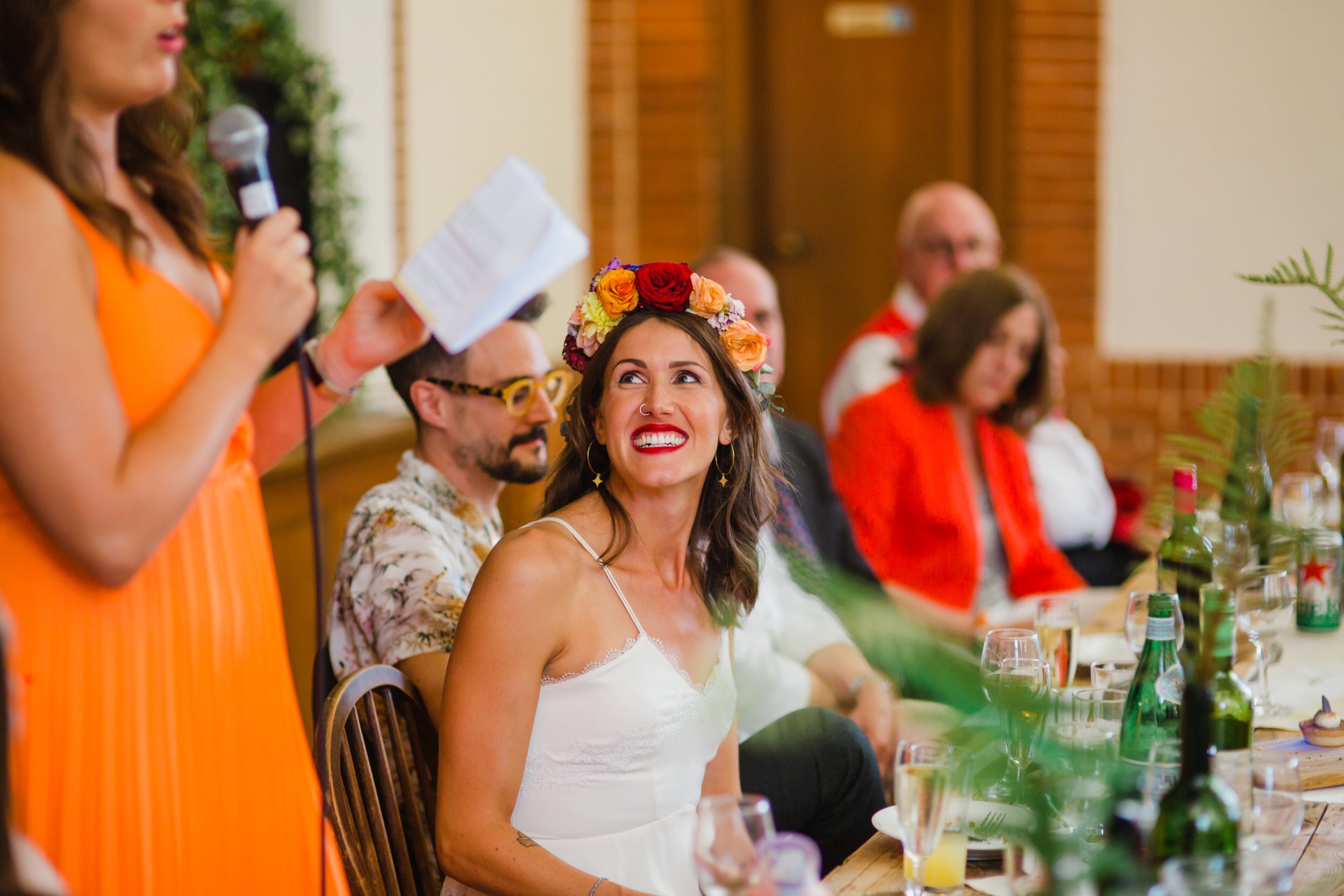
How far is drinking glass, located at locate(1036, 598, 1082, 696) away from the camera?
1.93 m

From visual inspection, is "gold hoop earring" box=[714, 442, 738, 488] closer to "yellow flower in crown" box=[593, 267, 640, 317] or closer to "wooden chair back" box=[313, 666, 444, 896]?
"yellow flower in crown" box=[593, 267, 640, 317]

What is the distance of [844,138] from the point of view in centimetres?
538

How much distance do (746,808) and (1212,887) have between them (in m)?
0.34

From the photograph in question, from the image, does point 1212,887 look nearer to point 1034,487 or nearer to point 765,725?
point 765,725

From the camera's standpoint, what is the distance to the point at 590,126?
5.20 m

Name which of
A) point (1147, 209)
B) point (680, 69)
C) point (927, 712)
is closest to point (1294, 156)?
point (1147, 209)

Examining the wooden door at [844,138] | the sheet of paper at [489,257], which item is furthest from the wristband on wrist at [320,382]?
the wooden door at [844,138]

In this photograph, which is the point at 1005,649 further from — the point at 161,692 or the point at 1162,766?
the point at 161,692

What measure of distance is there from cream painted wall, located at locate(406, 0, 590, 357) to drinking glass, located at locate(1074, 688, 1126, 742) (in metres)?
3.78

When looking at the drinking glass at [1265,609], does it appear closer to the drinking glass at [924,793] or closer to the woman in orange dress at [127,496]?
the drinking glass at [924,793]

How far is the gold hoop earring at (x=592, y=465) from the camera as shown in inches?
70.4

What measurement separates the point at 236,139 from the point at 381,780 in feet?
2.58

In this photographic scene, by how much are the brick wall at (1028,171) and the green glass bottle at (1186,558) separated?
293 cm

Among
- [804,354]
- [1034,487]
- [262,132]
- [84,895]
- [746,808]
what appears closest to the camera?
[746,808]
